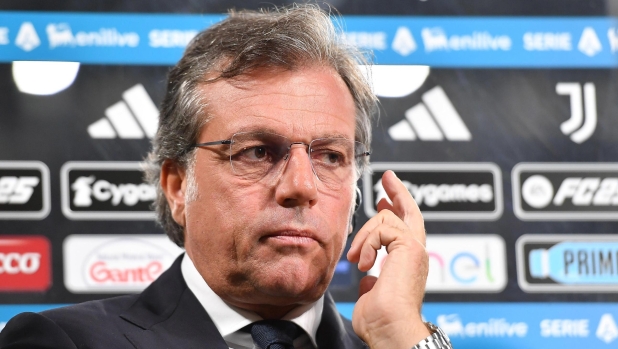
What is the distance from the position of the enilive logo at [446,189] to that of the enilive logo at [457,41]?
0.46 m

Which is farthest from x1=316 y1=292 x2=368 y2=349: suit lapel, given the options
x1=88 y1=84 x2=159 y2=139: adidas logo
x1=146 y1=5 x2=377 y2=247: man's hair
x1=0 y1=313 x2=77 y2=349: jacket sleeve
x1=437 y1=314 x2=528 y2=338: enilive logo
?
x1=88 y1=84 x2=159 y2=139: adidas logo

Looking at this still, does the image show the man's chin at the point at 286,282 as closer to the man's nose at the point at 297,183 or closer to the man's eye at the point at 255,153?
the man's nose at the point at 297,183

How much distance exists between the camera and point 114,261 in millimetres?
2844

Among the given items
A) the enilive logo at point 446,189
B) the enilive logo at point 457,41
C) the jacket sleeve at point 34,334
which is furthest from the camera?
the enilive logo at point 457,41

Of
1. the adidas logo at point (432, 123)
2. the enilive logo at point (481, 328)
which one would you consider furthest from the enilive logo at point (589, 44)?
the enilive logo at point (481, 328)

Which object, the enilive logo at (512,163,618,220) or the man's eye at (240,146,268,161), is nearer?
the man's eye at (240,146,268,161)

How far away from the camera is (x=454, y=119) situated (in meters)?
3.08

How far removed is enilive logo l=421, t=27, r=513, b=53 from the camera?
312 centimetres

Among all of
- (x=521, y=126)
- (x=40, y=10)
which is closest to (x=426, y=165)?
(x=521, y=126)

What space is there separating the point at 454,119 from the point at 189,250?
1342 mm

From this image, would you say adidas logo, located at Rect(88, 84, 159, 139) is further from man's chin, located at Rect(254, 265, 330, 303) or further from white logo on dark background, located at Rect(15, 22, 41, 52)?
man's chin, located at Rect(254, 265, 330, 303)

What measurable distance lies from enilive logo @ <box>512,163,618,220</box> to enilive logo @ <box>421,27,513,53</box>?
48 cm

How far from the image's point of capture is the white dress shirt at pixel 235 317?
79.9 inches

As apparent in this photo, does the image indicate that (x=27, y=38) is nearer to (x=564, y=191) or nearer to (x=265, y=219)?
(x=265, y=219)
